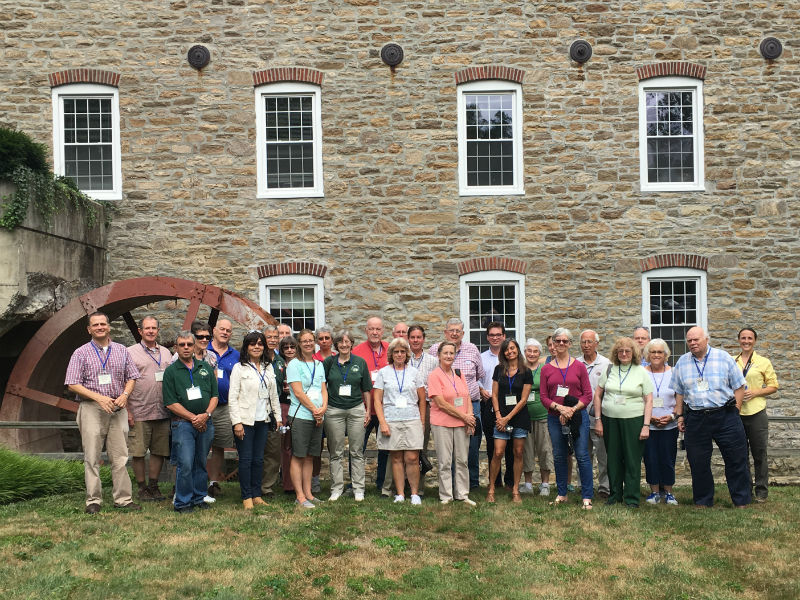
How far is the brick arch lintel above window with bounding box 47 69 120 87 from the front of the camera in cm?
1313

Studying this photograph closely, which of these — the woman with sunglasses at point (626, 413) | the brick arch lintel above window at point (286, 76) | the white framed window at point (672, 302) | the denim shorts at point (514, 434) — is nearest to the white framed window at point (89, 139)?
the brick arch lintel above window at point (286, 76)

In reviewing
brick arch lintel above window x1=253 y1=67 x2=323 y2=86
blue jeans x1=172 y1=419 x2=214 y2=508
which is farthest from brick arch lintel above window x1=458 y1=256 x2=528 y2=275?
blue jeans x1=172 y1=419 x2=214 y2=508

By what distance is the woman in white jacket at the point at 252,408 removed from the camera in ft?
27.7

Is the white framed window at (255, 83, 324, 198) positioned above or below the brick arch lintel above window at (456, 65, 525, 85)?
below

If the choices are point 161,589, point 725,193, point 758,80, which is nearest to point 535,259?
point 725,193

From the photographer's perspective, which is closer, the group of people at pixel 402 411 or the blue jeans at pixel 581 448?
the group of people at pixel 402 411

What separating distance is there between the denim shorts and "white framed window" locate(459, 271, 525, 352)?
4.17 meters

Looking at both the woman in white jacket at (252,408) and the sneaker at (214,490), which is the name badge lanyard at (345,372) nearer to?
the woman in white jacket at (252,408)

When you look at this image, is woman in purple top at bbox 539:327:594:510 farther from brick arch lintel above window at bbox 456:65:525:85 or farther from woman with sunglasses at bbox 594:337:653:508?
brick arch lintel above window at bbox 456:65:525:85

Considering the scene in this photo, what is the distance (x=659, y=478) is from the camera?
9.09 m

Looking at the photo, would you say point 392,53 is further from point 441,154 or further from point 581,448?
point 581,448

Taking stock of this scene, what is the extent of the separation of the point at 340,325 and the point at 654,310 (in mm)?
4419

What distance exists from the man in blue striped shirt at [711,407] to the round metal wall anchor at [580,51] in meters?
5.76

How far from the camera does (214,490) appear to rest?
9.32 metres
